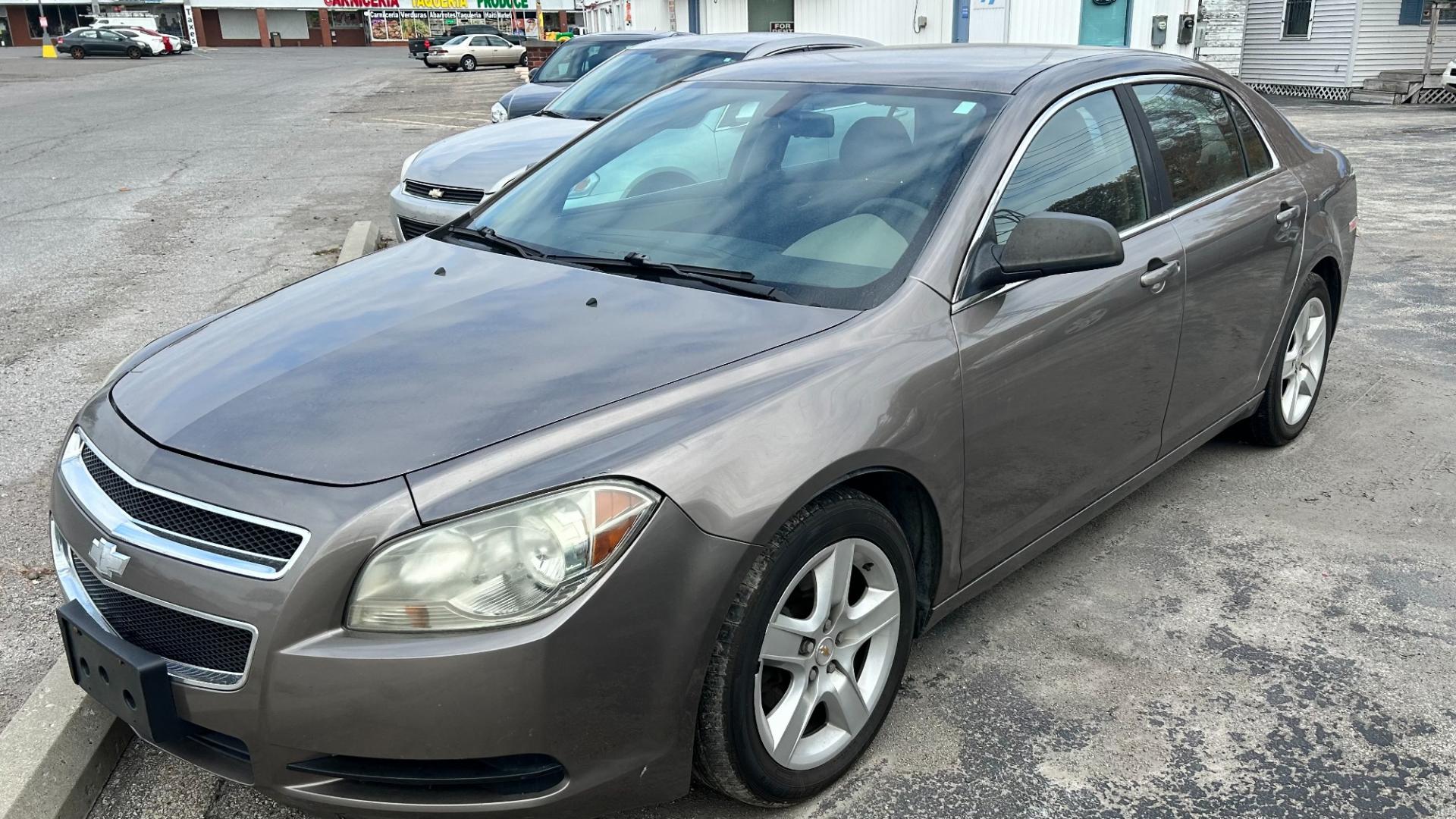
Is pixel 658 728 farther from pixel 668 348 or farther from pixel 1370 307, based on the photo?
pixel 1370 307

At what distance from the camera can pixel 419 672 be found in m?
2.08

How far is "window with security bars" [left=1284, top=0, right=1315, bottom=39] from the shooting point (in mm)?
25516

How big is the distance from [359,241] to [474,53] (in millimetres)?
40484

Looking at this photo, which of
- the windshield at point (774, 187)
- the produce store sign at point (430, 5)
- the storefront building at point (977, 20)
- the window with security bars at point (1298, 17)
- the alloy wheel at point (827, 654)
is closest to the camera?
the alloy wheel at point (827, 654)

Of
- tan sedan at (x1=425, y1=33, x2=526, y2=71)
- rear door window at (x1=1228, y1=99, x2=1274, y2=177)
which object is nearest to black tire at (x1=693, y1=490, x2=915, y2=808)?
rear door window at (x1=1228, y1=99, x2=1274, y2=177)

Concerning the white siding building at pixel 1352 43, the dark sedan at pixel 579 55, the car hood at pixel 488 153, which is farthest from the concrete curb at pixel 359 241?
the white siding building at pixel 1352 43

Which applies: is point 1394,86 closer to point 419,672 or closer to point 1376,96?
point 1376,96

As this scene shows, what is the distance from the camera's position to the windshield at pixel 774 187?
9.87 ft

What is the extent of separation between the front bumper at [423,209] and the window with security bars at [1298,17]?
24115 millimetres

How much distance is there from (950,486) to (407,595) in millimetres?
1358

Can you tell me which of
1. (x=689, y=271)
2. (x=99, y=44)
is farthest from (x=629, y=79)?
(x=99, y=44)

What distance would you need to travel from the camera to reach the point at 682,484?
2.25 metres

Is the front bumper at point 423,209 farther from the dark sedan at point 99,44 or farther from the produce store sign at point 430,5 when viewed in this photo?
the produce store sign at point 430,5

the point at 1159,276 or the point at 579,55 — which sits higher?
the point at 579,55
